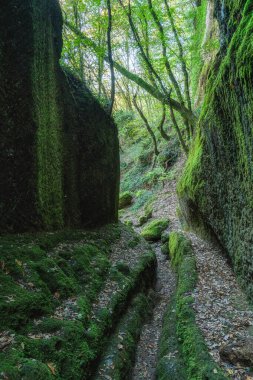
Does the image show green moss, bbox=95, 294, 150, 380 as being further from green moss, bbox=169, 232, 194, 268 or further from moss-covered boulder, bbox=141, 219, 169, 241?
moss-covered boulder, bbox=141, 219, 169, 241

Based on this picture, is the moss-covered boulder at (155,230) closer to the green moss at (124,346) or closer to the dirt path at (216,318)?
the dirt path at (216,318)

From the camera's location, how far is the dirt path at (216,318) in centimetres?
503

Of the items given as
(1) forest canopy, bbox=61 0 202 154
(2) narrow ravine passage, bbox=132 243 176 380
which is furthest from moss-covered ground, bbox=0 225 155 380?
(1) forest canopy, bbox=61 0 202 154

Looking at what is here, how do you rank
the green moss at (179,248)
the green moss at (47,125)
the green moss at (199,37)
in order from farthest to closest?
the green moss at (199,37), the green moss at (179,248), the green moss at (47,125)

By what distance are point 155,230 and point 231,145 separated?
8627 millimetres

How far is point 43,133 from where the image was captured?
8953 millimetres

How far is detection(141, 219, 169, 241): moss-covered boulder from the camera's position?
15562 mm

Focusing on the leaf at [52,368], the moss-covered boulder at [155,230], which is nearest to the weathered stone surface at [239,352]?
the leaf at [52,368]

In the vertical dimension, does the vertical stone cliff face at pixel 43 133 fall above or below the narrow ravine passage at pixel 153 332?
above

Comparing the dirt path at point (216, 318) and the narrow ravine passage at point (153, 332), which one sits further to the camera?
the narrow ravine passage at point (153, 332)

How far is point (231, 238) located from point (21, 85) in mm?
7662

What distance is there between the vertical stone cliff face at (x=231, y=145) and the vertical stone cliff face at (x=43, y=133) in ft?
15.5

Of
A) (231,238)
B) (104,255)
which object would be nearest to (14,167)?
(104,255)

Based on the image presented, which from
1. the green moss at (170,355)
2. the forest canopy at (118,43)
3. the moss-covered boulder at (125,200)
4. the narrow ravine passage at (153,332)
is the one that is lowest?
the narrow ravine passage at (153,332)
